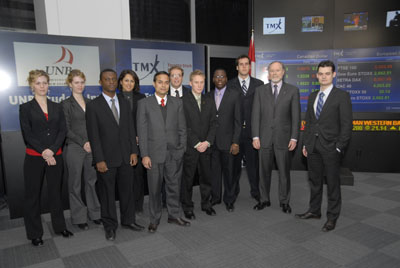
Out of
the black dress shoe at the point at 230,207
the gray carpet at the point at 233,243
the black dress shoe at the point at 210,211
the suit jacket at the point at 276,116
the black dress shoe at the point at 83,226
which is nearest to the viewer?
the gray carpet at the point at 233,243

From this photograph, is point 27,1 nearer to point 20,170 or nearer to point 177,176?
point 20,170

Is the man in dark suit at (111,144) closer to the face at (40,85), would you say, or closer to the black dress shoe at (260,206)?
the face at (40,85)

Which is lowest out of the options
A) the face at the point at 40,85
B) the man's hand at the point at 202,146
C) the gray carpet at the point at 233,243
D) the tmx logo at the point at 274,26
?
the gray carpet at the point at 233,243

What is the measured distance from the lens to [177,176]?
324 centimetres

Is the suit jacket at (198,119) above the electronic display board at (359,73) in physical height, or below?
below

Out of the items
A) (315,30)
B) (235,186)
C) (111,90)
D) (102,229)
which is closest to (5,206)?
(102,229)

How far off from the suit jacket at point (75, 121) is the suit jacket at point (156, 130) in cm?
68

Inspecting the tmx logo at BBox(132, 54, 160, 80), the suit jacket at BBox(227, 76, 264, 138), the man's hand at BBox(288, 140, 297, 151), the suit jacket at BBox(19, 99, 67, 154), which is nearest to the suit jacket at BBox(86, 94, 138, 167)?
the suit jacket at BBox(19, 99, 67, 154)

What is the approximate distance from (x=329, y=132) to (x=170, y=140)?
167 centimetres

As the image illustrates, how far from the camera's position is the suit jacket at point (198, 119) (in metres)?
3.34

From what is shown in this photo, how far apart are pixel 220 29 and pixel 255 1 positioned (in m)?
1.01

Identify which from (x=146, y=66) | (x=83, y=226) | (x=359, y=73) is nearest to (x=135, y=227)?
(x=83, y=226)

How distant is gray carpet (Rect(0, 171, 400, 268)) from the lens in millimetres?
2570

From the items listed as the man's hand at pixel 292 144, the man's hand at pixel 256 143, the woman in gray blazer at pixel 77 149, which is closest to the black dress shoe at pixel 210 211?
the man's hand at pixel 256 143
